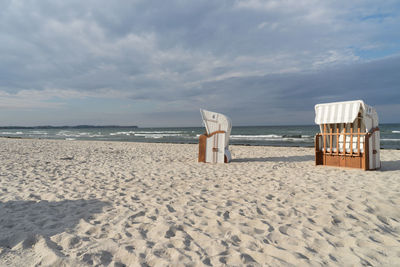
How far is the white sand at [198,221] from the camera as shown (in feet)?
7.89

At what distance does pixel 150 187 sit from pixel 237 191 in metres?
1.85

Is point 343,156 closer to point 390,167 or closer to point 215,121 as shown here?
point 390,167

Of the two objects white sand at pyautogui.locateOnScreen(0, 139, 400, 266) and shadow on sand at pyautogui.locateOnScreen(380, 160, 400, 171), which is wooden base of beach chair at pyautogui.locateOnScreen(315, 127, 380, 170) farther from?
white sand at pyautogui.locateOnScreen(0, 139, 400, 266)

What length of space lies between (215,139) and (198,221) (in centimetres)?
574

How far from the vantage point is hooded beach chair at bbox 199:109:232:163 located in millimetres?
8758

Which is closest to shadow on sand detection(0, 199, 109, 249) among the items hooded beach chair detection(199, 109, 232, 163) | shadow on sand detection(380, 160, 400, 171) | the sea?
hooded beach chair detection(199, 109, 232, 163)

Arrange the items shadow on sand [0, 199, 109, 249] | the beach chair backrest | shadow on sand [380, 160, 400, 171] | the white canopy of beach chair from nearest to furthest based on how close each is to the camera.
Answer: shadow on sand [0, 199, 109, 249], the white canopy of beach chair, shadow on sand [380, 160, 400, 171], the beach chair backrest

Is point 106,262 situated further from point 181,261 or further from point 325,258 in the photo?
point 325,258

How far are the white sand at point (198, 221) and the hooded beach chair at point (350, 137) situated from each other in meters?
1.44

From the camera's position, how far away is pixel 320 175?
647cm

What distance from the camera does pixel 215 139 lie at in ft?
29.2

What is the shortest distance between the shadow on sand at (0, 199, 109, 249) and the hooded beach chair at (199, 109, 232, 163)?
5.21m

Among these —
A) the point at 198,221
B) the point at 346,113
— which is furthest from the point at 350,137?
the point at 198,221

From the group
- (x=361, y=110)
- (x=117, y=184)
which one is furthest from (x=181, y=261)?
(x=361, y=110)
